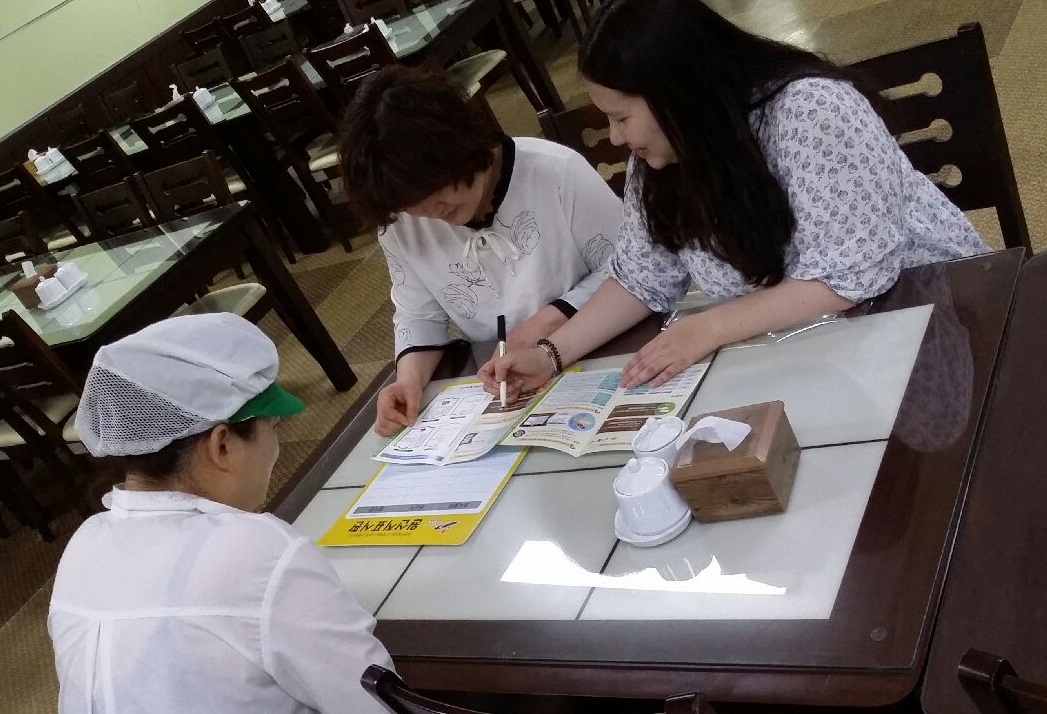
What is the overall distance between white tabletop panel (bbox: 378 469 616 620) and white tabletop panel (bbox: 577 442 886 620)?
1.2 inches

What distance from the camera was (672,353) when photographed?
1.39 m

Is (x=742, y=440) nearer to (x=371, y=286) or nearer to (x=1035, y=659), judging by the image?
(x=1035, y=659)

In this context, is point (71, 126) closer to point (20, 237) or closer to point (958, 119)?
point (20, 237)

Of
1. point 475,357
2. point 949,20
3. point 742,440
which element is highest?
point 742,440

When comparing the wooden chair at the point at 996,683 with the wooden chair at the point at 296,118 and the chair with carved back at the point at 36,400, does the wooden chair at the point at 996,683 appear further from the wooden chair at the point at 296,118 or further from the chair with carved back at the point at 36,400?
the wooden chair at the point at 296,118

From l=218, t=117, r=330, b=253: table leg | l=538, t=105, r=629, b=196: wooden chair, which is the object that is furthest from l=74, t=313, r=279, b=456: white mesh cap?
l=218, t=117, r=330, b=253: table leg

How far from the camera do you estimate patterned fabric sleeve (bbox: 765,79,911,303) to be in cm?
129

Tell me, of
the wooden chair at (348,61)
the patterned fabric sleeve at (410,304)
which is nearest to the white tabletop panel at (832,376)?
the patterned fabric sleeve at (410,304)

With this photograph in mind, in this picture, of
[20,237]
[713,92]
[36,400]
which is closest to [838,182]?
[713,92]

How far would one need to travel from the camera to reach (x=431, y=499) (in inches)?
54.2

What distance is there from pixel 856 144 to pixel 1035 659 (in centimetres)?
77

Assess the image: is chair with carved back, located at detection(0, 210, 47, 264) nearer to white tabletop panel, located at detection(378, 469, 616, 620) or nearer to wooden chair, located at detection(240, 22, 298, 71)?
wooden chair, located at detection(240, 22, 298, 71)

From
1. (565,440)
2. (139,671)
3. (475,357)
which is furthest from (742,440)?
(475,357)

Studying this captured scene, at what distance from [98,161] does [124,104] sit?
5.70 feet
